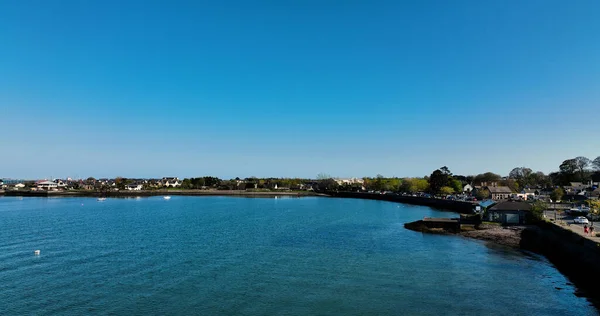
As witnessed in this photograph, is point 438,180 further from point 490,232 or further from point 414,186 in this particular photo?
point 490,232

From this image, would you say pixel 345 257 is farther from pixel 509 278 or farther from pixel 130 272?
pixel 130 272

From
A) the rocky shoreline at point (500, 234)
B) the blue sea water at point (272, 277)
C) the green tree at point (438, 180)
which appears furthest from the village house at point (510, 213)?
the green tree at point (438, 180)

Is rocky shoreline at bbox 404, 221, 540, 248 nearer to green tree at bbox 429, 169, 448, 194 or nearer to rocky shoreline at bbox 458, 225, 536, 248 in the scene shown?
rocky shoreline at bbox 458, 225, 536, 248

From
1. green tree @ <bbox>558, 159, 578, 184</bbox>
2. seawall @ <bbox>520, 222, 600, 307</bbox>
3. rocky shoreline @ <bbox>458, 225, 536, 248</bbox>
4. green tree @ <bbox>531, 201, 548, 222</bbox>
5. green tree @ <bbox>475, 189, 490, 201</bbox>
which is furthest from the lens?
green tree @ <bbox>558, 159, 578, 184</bbox>

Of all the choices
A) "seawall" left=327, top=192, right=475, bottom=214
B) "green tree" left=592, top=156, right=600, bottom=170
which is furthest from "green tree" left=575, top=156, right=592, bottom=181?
"seawall" left=327, top=192, right=475, bottom=214

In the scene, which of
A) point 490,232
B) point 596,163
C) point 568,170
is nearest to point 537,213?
point 490,232
